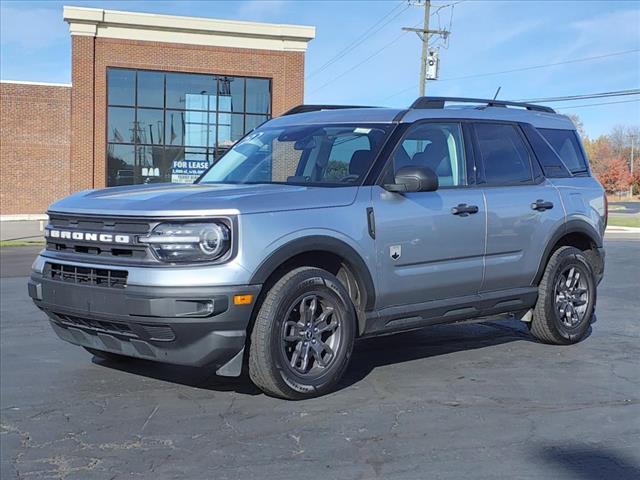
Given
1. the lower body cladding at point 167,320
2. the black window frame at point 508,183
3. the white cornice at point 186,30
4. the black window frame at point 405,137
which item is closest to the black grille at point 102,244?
the lower body cladding at point 167,320

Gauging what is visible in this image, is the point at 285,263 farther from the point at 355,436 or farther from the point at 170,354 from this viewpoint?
the point at 355,436

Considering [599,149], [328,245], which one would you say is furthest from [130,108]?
[599,149]

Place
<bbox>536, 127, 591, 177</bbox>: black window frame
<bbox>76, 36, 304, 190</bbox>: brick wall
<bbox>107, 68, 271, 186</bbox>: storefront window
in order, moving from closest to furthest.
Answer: <bbox>536, 127, 591, 177</bbox>: black window frame < <bbox>76, 36, 304, 190</bbox>: brick wall < <bbox>107, 68, 271, 186</bbox>: storefront window

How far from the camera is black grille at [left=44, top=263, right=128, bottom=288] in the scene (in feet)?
14.3

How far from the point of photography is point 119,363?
5.74 meters

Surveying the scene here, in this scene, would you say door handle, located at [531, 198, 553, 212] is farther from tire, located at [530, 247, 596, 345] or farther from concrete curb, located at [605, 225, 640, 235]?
concrete curb, located at [605, 225, 640, 235]

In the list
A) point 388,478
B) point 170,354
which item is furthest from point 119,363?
point 388,478

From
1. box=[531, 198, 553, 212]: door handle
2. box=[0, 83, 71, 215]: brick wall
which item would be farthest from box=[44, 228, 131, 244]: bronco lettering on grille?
box=[0, 83, 71, 215]: brick wall

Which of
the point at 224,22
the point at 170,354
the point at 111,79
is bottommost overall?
the point at 170,354

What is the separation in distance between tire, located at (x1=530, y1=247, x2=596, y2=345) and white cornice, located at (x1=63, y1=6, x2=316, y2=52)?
2599 cm

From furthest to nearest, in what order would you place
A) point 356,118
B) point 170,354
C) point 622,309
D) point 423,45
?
1. point 423,45
2. point 622,309
3. point 356,118
4. point 170,354

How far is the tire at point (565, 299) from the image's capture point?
624cm

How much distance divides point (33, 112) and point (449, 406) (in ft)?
96.1

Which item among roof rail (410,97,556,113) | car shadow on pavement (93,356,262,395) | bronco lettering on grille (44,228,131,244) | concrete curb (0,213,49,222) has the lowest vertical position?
concrete curb (0,213,49,222)
